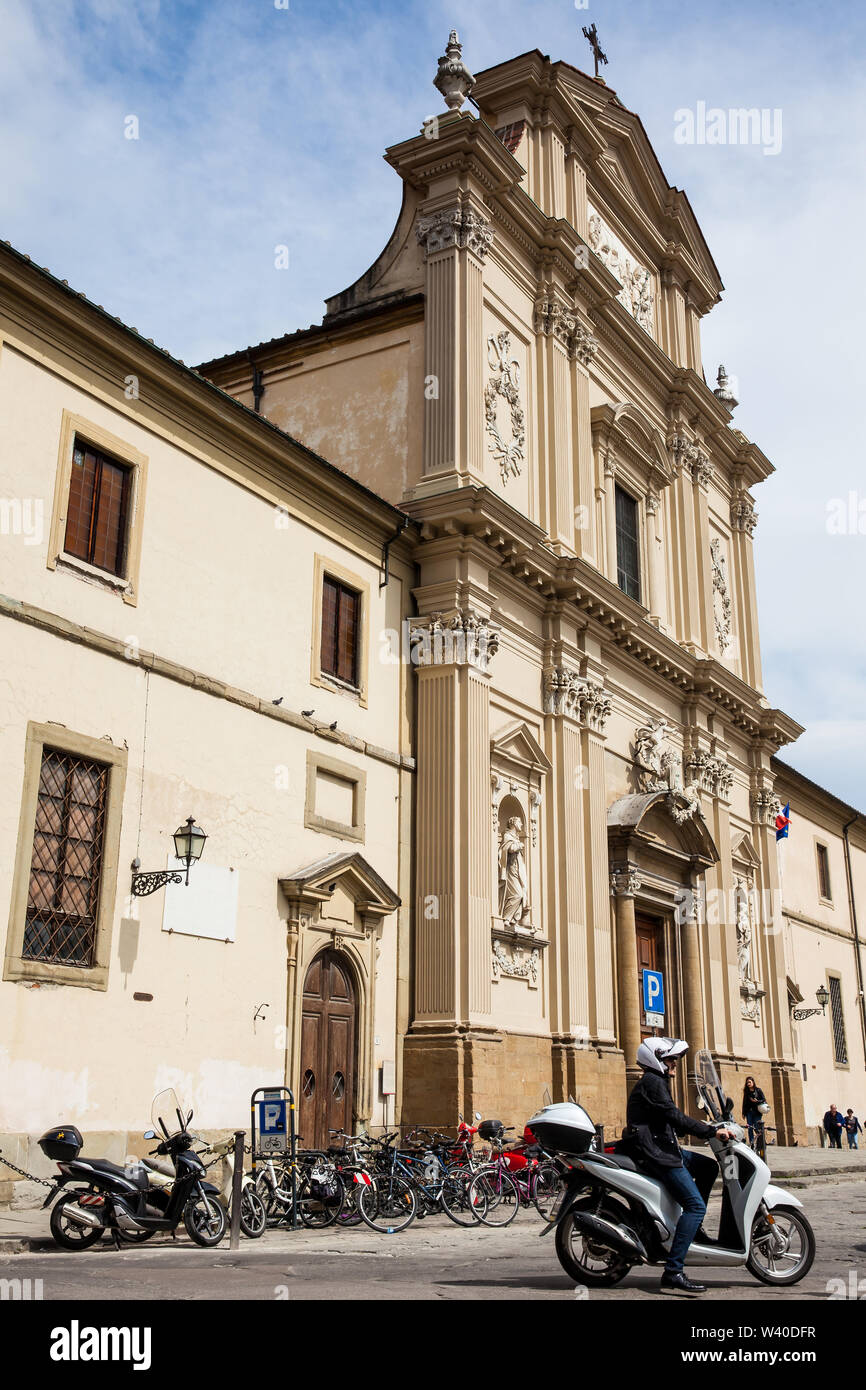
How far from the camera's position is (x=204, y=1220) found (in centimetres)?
1109

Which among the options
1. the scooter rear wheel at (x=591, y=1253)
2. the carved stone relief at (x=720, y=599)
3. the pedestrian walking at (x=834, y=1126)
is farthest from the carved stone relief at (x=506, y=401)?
the pedestrian walking at (x=834, y=1126)

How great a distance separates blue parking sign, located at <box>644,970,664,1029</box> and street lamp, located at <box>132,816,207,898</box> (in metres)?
12.6

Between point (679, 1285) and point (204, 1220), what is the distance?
184 inches

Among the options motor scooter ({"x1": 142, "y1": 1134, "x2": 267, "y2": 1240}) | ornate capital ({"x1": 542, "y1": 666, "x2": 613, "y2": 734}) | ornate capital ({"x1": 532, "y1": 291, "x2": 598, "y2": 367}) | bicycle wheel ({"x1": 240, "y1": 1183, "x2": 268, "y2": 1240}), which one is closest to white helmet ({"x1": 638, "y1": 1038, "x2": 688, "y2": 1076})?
motor scooter ({"x1": 142, "y1": 1134, "x2": 267, "y2": 1240})

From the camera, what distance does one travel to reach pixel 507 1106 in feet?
61.5

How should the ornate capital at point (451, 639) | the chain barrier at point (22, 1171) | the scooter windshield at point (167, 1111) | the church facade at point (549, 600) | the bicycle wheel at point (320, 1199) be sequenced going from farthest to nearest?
1. the ornate capital at point (451, 639)
2. the church facade at point (549, 600)
3. the scooter windshield at point (167, 1111)
4. the bicycle wheel at point (320, 1199)
5. the chain barrier at point (22, 1171)

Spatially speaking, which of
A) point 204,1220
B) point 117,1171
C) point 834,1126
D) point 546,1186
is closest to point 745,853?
point 834,1126

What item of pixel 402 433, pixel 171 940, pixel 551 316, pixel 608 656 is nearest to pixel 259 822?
pixel 171 940

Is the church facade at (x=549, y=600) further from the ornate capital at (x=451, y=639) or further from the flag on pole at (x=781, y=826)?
the flag on pole at (x=781, y=826)

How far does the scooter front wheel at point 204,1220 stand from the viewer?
10953 millimetres

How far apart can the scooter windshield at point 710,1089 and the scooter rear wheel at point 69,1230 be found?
4966 mm

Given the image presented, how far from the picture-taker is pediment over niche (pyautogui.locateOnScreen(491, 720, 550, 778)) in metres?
20.6
